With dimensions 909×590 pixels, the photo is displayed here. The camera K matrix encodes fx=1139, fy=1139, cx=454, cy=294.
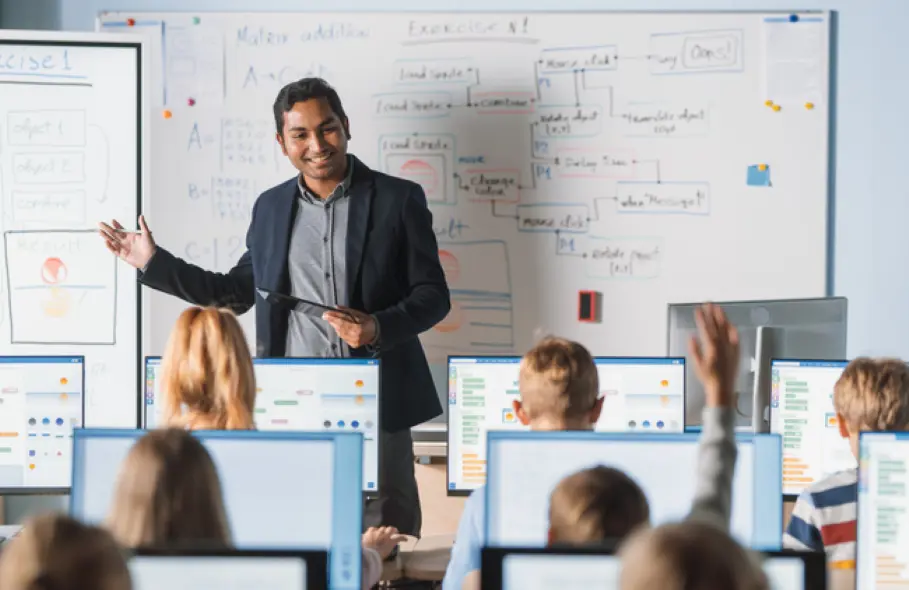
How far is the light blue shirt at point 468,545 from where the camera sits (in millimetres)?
2158

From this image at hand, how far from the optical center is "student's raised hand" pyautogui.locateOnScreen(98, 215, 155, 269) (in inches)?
133

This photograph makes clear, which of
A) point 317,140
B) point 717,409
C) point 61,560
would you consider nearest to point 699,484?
point 717,409

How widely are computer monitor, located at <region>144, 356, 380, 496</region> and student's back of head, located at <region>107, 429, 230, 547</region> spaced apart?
127 centimetres

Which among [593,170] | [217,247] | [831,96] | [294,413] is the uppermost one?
[831,96]

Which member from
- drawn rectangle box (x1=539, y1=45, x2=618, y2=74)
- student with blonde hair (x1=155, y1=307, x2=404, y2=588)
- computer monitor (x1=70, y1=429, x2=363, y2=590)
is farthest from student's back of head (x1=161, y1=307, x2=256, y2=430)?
drawn rectangle box (x1=539, y1=45, x2=618, y2=74)

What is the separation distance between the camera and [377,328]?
3.14 m

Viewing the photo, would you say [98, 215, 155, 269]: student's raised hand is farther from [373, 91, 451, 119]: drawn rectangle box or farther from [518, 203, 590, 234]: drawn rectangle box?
[518, 203, 590, 234]: drawn rectangle box

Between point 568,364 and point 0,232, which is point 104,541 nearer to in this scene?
point 568,364

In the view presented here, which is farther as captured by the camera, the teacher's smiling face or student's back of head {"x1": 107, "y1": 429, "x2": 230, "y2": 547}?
the teacher's smiling face

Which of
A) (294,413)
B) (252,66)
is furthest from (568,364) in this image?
(252,66)

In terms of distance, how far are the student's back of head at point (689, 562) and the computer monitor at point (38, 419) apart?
2.09 metres

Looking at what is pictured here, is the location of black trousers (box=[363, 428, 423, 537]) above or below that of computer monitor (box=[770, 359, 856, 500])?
below

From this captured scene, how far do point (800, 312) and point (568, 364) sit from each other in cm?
115

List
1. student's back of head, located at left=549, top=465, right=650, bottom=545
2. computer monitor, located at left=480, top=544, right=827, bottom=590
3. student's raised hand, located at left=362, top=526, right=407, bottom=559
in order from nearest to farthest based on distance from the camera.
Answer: computer monitor, located at left=480, top=544, right=827, bottom=590 < student's back of head, located at left=549, top=465, right=650, bottom=545 < student's raised hand, located at left=362, top=526, right=407, bottom=559
